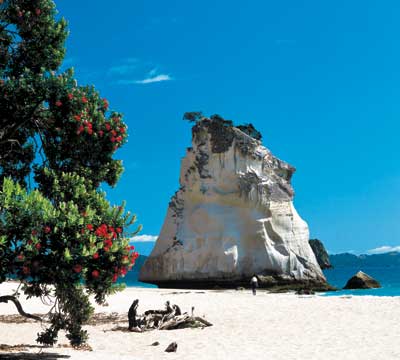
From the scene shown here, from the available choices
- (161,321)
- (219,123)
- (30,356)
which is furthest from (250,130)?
(30,356)

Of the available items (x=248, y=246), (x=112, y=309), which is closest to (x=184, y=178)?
(x=248, y=246)

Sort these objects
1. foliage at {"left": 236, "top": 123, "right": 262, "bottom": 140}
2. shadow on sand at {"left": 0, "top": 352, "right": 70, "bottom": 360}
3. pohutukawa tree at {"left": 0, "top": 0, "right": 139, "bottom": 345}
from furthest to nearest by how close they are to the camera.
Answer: foliage at {"left": 236, "top": 123, "right": 262, "bottom": 140}
shadow on sand at {"left": 0, "top": 352, "right": 70, "bottom": 360}
pohutukawa tree at {"left": 0, "top": 0, "right": 139, "bottom": 345}

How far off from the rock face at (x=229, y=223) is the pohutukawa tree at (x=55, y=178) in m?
39.3

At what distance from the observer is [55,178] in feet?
34.4

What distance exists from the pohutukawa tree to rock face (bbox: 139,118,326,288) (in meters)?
39.3

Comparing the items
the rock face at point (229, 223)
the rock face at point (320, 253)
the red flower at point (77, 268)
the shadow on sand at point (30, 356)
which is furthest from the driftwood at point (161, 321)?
the rock face at point (320, 253)

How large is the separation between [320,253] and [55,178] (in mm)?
87570

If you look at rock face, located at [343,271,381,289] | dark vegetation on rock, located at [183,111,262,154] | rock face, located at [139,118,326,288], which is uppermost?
dark vegetation on rock, located at [183,111,262,154]

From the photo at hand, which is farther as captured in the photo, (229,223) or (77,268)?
(229,223)

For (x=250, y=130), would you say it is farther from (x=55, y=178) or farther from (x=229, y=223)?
(x=55, y=178)

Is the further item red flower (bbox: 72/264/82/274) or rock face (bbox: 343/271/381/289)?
rock face (bbox: 343/271/381/289)

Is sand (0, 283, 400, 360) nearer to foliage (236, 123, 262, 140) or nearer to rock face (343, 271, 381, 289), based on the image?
rock face (343, 271, 381, 289)

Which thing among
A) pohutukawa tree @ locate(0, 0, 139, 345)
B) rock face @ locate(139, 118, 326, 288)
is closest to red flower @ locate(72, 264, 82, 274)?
pohutukawa tree @ locate(0, 0, 139, 345)

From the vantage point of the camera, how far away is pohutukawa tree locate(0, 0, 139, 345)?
8.76 metres
